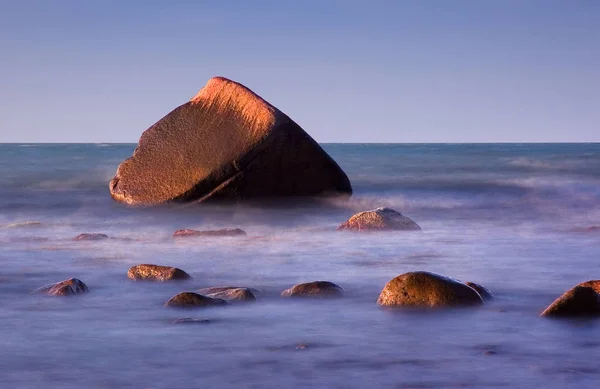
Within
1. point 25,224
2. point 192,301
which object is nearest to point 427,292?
point 192,301

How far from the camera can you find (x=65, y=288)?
23.6 feet

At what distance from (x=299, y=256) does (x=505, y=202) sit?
8989 mm

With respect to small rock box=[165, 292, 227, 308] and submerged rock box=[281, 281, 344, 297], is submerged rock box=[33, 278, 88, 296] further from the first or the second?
submerged rock box=[281, 281, 344, 297]

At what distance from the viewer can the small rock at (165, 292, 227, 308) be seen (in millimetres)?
6551

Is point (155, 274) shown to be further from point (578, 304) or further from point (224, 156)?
point (224, 156)

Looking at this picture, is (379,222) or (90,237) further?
(379,222)

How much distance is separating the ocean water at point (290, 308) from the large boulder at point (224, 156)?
1.01 ft

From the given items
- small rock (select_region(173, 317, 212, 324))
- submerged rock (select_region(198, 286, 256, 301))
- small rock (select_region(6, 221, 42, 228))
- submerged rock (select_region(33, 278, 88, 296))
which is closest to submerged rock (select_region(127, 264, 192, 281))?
submerged rock (select_region(33, 278, 88, 296))

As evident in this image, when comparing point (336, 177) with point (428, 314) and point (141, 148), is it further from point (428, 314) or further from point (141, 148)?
point (428, 314)

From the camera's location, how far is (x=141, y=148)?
565 inches

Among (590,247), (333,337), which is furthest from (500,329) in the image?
(590,247)

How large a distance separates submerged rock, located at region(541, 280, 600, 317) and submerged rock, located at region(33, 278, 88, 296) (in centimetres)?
342

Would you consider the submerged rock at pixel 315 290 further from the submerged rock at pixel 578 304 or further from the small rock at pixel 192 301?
the submerged rock at pixel 578 304

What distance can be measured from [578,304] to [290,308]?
1887mm
